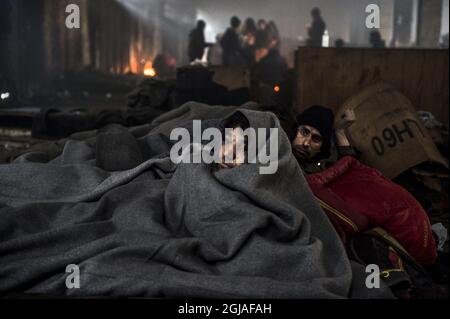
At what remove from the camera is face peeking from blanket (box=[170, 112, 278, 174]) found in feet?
6.59

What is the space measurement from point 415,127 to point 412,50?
162 centimetres

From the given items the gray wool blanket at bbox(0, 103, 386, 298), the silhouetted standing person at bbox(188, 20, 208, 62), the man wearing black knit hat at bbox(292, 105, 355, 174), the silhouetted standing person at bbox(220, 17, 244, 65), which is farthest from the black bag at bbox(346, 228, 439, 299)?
the silhouetted standing person at bbox(220, 17, 244, 65)

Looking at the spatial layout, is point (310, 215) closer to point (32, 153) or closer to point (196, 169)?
point (196, 169)

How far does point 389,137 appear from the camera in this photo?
3576 mm

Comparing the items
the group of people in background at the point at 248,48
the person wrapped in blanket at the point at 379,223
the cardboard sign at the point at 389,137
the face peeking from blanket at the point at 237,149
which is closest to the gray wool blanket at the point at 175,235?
the face peeking from blanket at the point at 237,149

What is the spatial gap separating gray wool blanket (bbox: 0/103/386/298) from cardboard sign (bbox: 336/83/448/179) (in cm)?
152

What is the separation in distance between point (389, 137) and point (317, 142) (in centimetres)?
106

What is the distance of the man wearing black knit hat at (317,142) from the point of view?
272 centimetres

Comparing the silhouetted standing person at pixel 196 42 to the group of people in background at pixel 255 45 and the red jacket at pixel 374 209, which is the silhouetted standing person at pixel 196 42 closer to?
the group of people in background at pixel 255 45

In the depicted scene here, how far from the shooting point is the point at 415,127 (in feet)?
12.0

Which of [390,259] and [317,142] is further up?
[317,142]

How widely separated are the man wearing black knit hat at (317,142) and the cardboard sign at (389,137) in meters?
0.45

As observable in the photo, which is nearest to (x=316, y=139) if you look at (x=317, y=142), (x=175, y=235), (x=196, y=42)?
(x=317, y=142)

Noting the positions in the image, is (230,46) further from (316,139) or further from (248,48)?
(316,139)
